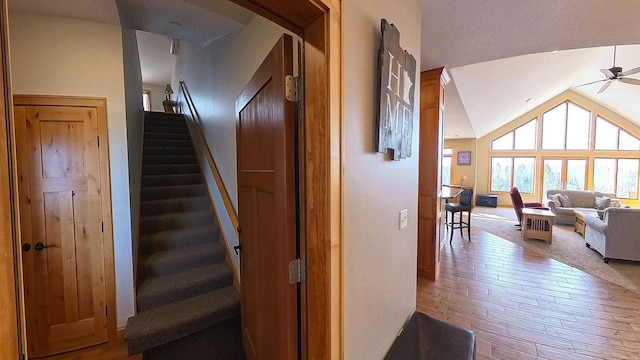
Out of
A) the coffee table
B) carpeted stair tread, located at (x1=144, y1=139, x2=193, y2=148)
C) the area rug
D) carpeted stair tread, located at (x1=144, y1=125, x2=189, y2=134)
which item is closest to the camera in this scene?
the area rug

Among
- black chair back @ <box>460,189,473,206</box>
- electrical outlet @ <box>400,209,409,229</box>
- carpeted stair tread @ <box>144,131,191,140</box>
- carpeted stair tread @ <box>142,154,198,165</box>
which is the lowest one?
black chair back @ <box>460,189,473,206</box>

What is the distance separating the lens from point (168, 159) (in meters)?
4.31

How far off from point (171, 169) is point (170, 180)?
0.96 ft

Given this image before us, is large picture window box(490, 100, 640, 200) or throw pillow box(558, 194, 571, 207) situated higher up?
large picture window box(490, 100, 640, 200)

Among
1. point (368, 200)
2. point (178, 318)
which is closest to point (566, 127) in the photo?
point (368, 200)

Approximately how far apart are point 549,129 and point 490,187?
9.05 feet

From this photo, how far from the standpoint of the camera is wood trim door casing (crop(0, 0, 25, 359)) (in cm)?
42

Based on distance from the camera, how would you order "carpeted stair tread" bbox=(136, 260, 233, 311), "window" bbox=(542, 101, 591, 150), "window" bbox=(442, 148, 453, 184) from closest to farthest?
1. "carpeted stair tread" bbox=(136, 260, 233, 311)
2. "window" bbox=(542, 101, 591, 150)
3. "window" bbox=(442, 148, 453, 184)

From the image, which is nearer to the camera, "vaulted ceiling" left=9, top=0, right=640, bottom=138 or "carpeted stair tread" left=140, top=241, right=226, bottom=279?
"vaulted ceiling" left=9, top=0, right=640, bottom=138

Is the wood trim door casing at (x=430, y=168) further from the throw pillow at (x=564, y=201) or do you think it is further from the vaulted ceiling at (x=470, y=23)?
the throw pillow at (x=564, y=201)

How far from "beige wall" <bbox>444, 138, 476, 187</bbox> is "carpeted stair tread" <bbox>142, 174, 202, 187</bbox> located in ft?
32.6

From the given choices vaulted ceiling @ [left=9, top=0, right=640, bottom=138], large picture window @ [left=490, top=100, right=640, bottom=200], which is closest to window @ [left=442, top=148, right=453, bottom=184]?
large picture window @ [left=490, top=100, right=640, bottom=200]

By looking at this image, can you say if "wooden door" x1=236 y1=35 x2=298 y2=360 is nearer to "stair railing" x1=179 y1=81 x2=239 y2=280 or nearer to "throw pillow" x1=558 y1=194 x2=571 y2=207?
"stair railing" x1=179 y1=81 x2=239 y2=280

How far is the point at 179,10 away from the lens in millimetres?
2482
